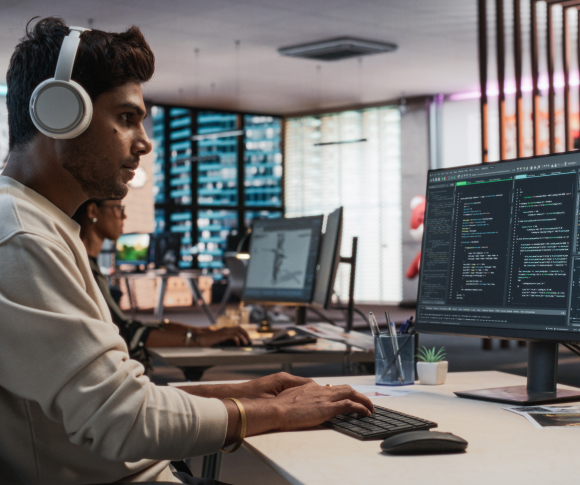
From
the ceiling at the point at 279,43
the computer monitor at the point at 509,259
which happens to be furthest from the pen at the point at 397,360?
the ceiling at the point at 279,43

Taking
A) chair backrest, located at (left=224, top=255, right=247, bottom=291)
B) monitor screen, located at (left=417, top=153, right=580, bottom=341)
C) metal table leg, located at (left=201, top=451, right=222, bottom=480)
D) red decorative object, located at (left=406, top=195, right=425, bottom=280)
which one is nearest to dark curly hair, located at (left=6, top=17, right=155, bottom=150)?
monitor screen, located at (left=417, top=153, right=580, bottom=341)

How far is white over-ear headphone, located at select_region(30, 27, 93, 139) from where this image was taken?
1020 millimetres

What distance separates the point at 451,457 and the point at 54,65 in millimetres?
845

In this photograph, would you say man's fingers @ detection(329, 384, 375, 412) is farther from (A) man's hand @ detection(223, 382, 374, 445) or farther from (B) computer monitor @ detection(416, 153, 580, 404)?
(B) computer monitor @ detection(416, 153, 580, 404)

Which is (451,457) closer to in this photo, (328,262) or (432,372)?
(432,372)

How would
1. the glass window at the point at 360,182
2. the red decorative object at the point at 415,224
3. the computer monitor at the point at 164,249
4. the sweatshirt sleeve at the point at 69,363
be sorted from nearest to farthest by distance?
the sweatshirt sleeve at the point at 69,363
the computer monitor at the point at 164,249
the red decorative object at the point at 415,224
the glass window at the point at 360,182

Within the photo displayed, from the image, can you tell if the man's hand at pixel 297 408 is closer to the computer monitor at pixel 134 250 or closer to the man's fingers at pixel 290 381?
the man's fingers at pixel 290 381

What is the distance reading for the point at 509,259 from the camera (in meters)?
1.49

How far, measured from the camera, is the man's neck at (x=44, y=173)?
1.06 meters

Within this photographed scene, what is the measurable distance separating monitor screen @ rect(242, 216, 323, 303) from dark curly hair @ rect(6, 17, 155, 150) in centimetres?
210

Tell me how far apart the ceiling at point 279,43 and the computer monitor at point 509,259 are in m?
4.74

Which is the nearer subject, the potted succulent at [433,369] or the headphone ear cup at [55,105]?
the headphone ear cup at [55,105]

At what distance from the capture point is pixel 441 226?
5.38ft

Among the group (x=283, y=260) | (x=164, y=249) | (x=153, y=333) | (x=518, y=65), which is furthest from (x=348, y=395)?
(x=164, y=249)
